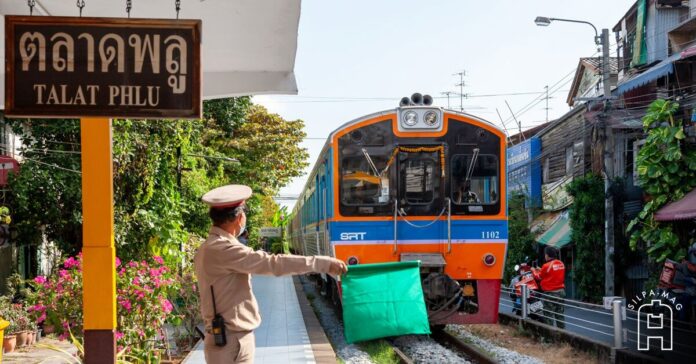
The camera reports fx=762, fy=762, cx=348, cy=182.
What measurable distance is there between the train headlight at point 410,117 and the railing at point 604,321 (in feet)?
10.9

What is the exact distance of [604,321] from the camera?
1459cm

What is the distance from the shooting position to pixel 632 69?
22.5 m

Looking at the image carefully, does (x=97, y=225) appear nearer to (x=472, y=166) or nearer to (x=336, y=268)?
(x=336, y=268)

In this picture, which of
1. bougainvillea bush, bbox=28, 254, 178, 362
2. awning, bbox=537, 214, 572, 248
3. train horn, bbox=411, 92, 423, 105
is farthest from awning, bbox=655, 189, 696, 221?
bougainvillea bush, bbox=28, 254, 178, 362

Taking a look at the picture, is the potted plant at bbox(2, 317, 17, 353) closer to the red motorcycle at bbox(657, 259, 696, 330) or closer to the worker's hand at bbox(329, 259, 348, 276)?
the worker's hand at bbox(329, 259, 348, 276)

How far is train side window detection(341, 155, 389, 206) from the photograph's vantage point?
1090 cm

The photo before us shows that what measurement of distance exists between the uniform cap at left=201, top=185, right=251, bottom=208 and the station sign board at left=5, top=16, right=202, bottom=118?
0.45 metres

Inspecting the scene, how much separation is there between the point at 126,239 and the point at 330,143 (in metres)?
→ 3.43

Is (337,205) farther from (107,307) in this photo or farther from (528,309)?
(107,307)

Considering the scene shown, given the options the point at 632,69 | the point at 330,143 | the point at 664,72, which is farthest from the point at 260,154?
the point at 330,143

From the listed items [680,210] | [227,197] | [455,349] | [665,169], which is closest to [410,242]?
[455,349]

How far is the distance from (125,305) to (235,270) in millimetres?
3818

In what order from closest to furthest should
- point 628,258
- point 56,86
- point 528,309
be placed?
1. point 56,86
2. point 528,309
3. point 628,258

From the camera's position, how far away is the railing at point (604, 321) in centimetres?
943
